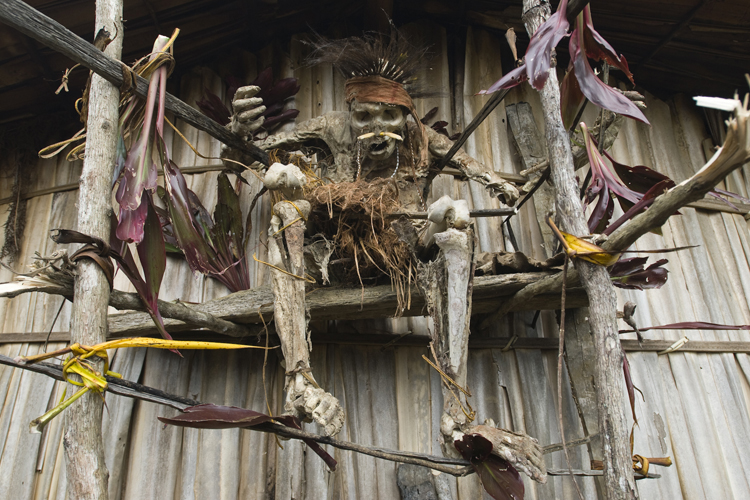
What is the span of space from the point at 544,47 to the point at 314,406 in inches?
56.0

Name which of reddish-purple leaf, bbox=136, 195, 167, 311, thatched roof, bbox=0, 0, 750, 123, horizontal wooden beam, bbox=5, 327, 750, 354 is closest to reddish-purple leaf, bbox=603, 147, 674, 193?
horizontal wooden beam, bbox=5, 327, 750, 354

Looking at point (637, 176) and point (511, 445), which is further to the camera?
point (637, 176)

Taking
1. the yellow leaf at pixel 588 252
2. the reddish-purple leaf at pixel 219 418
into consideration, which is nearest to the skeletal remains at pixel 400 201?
the reddish-purple leaf at pixel 219 418

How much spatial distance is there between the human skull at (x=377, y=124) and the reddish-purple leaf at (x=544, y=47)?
89 centimetres

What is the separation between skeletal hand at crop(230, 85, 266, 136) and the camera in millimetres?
2406

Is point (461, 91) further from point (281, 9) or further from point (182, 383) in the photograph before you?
point (182, 383)

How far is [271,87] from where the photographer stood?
3.34m

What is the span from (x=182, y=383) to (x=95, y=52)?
5.27ft

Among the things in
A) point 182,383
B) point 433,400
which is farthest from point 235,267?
point 433,400

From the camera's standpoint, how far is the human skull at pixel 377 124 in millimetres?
2621

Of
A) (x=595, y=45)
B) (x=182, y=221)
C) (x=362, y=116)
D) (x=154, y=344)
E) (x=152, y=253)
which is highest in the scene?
(x=362, y=116)

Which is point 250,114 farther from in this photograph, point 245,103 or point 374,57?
point 374,57

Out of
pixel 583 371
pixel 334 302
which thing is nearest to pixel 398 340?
pixel 334 302

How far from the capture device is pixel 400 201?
2709 mm
